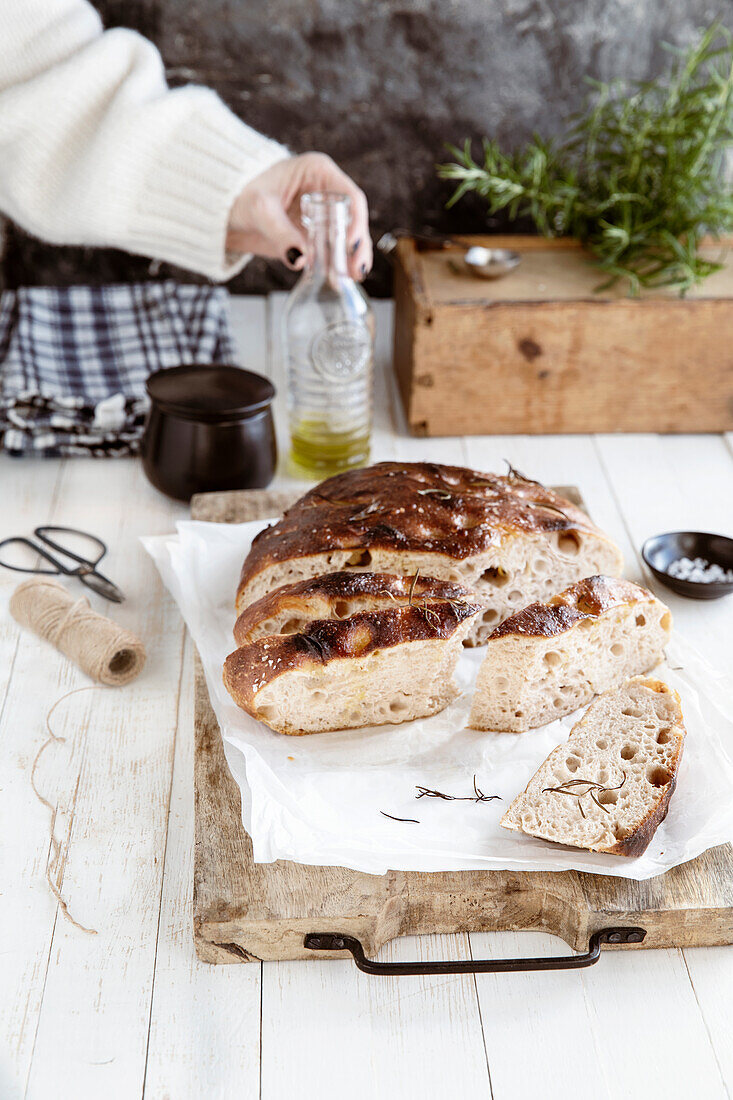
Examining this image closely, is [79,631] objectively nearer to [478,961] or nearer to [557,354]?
[478,961]

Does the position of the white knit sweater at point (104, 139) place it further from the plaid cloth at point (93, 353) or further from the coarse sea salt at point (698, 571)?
the coarse sea salt at point (698, 571)

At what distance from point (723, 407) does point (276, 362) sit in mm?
1113

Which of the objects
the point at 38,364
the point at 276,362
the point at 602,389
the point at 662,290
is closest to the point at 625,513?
the point at 602,389

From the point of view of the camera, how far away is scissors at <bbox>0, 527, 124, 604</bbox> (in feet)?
6.26

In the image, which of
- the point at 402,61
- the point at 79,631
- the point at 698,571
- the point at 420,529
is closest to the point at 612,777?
the point at 420,529

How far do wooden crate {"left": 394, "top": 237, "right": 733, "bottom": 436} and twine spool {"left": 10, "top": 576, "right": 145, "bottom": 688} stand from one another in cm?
98

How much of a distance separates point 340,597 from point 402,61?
73.8 inches

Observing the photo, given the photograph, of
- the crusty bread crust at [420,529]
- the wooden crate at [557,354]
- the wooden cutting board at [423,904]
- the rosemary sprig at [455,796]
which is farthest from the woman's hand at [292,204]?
the wooden cutting board at [423,904]

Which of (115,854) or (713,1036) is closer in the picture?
(713,1036)

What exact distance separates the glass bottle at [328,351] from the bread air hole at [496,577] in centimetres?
65

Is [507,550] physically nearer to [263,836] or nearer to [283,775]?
[283,775]

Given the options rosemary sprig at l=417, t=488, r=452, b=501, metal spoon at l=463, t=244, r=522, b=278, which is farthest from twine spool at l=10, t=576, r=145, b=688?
metal spoon at l=463, t=244, r=522, b=278

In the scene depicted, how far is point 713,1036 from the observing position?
121 cm

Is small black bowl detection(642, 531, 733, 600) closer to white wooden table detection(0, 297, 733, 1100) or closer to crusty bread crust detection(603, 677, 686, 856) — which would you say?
crusty bread crust detection(603, 677, 686, 856)
